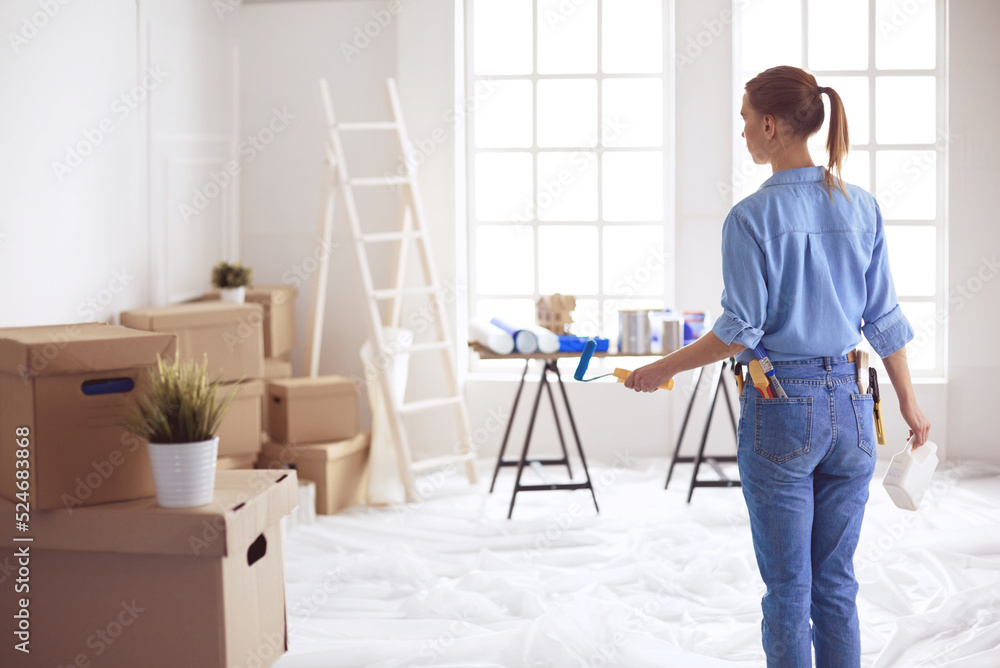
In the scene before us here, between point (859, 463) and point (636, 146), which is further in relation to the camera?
point (636, 146)

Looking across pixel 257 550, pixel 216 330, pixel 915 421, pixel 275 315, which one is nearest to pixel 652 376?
pixel 915 421

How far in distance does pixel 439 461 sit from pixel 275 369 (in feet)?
3.14

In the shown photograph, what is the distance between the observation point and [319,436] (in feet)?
13.8

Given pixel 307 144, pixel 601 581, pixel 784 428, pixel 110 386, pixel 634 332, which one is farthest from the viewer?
pixel 307 144

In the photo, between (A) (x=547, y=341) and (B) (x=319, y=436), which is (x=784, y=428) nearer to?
(A) (x=547, y=341)

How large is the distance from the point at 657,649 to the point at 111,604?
1.50 meters

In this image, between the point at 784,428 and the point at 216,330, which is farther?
the point at 216,330

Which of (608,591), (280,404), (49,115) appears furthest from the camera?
(280,404)

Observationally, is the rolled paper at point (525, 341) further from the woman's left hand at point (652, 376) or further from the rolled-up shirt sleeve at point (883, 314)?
the rolled-up shirt sleeve at point (883, 314)

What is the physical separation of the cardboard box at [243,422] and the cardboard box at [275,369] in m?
0.51

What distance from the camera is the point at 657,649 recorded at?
262 cm

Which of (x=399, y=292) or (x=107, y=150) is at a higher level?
(x=107, y=150)

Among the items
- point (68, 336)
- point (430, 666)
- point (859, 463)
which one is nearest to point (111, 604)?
point (68, 336)

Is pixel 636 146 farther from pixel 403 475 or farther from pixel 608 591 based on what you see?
pixel 608 591
